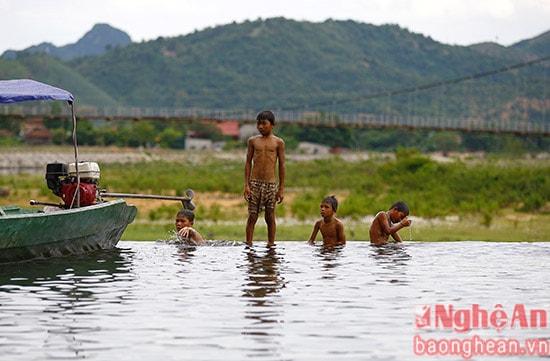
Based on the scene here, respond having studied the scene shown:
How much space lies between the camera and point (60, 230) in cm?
1175

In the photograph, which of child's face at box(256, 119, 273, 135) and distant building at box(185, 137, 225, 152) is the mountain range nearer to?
distant building at box(185, 137, 225, 152)

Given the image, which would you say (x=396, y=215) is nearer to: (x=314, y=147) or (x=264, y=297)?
(x=264, y=297)

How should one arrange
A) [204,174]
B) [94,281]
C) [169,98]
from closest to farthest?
1. [94,281]
2. [204,174]
3. [169,98]

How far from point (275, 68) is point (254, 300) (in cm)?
13891

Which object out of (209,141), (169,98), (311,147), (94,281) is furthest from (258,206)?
(169,98)

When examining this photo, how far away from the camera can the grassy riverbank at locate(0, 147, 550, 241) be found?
2231cm

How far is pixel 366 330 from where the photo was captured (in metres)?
7.41

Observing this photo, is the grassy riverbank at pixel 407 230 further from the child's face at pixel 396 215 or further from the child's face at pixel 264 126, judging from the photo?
the child's face at pixel 264 126

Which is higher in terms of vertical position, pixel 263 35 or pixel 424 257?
pixel 263 35

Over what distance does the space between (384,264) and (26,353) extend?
5526mm

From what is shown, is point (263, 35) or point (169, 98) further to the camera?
point (263, 35)

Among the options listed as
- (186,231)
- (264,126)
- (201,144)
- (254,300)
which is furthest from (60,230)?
(201,144)

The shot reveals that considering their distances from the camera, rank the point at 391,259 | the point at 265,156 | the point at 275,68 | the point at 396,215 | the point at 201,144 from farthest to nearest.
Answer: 1. the point at 275,68
2. the point at 201,144
3. the point at 396,215
4. the point at 265,156
5. the point at 391,259

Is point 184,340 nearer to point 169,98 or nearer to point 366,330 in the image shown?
point 366,330
